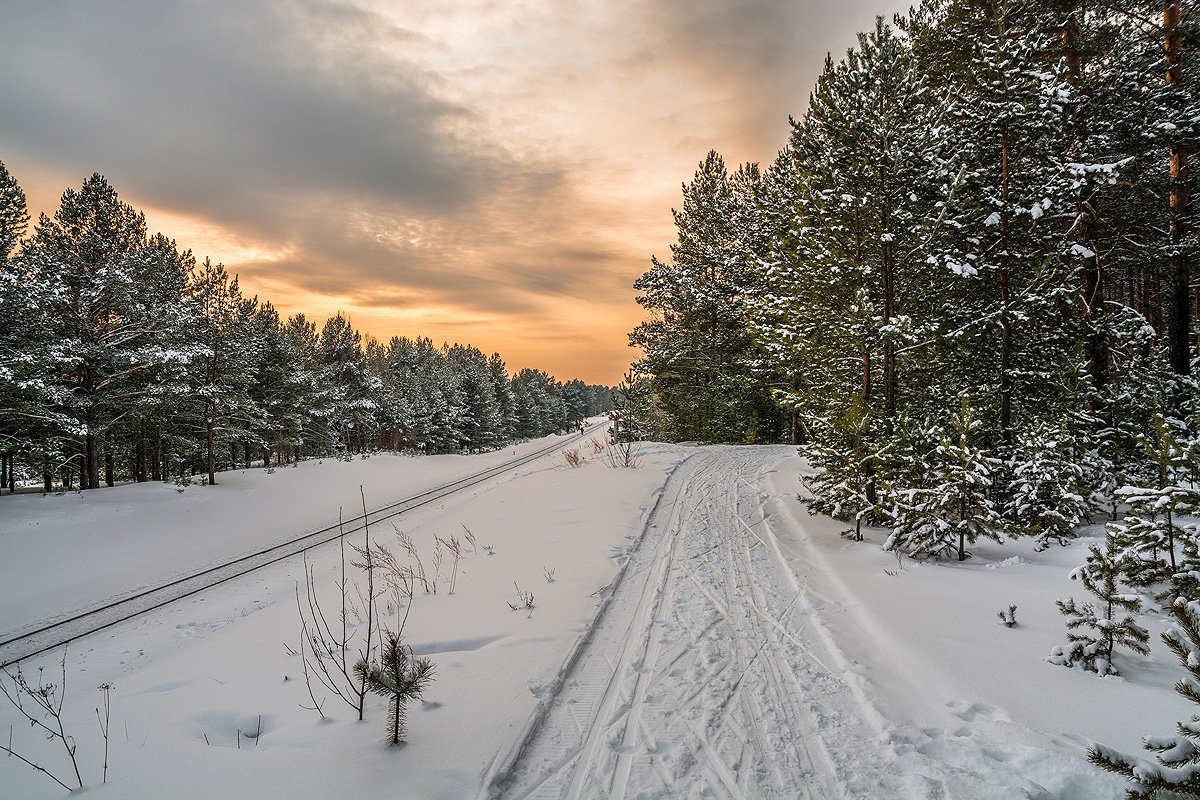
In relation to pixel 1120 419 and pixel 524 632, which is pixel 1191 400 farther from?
pixel 524 632

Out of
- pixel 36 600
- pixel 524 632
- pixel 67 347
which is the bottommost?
pixel 36 600

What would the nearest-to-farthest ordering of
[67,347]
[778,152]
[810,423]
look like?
[810,423] < [67,347] < [778,152]

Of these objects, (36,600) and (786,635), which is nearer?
(786,635)

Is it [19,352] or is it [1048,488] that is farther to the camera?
[19,352]

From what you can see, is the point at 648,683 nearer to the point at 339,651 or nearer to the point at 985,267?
the point at 339,651

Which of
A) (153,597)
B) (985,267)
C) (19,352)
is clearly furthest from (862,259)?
(19,352)

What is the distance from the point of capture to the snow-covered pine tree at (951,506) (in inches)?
261

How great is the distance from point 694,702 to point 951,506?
5605 mm

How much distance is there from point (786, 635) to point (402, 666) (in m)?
3.70

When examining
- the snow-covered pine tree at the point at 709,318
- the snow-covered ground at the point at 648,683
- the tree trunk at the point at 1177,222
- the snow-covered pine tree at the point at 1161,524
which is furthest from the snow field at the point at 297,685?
the snow-covered pine tree at the point at 709,318

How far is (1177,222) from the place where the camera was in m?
9.27

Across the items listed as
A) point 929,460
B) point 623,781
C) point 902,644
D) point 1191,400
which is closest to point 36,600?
point 623,781

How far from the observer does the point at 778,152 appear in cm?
2150

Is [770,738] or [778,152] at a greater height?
[778,152]
